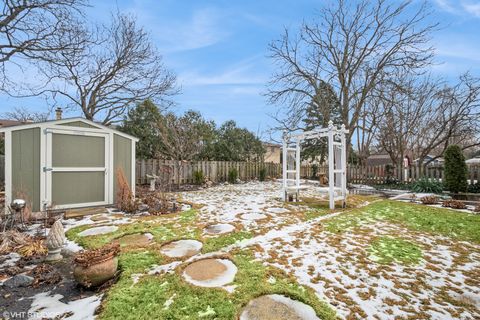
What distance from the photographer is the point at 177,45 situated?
32.2 feet

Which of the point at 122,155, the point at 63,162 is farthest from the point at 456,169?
the point at 63,162

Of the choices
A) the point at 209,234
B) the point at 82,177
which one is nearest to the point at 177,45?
the point at 82,177

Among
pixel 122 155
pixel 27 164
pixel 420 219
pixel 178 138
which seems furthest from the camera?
pixel 178 138

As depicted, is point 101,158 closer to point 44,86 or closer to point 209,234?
point 209,234

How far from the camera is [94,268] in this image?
2.43 meters

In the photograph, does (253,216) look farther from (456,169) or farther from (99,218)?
(456,169)

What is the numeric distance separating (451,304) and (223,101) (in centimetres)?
1500

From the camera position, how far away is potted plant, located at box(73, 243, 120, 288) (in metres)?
2.41

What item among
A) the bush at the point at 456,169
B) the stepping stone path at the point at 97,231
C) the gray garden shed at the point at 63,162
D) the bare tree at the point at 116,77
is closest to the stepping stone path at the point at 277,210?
the stepping stone path at the point at 97,231

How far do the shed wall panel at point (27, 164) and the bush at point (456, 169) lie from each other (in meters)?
13.6

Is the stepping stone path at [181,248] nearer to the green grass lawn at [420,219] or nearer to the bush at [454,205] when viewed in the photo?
the green grass lawn at [420,219]

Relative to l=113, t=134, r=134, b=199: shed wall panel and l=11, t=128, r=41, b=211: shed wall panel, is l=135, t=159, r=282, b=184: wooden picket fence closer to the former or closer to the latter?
l=113, t=134, r=134, b=199: shed wall panel

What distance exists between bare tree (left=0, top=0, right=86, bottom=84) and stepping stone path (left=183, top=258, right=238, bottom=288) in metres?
9.02

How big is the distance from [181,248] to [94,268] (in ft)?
4.18
